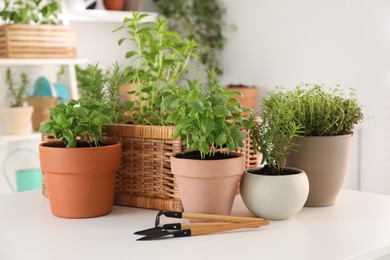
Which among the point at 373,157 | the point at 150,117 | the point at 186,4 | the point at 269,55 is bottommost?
the point at 373,157

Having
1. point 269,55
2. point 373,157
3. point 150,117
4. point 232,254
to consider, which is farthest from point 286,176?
point 269,55

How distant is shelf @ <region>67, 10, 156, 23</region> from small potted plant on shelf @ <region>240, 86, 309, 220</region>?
2461 millimetres

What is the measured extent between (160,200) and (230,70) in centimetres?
283

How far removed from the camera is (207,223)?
3.47ft

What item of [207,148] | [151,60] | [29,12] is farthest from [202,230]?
[29,12]

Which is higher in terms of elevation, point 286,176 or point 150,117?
point 150,117

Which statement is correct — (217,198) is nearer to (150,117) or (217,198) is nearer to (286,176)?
(286,176)

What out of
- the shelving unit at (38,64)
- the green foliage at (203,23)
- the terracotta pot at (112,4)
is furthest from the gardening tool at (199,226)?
the green foliage at (203,23)

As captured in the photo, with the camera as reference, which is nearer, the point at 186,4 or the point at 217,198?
the point at 217,198

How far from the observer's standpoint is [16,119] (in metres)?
3.04

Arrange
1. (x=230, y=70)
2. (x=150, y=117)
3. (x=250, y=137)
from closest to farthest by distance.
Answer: (x=250, y=137) < (x=150, y=117) < (x=230, y=70)

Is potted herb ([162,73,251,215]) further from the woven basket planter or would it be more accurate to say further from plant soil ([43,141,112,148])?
plant soil ([43,141,112,148])

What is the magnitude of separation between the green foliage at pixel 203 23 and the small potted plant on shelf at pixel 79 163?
2.79 m

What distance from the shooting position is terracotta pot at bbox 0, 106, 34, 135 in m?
3.03
